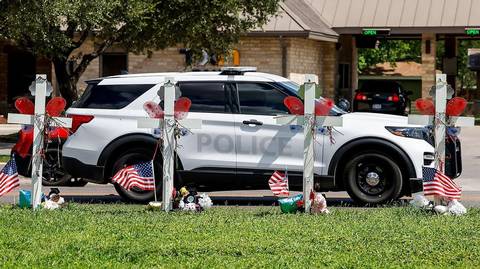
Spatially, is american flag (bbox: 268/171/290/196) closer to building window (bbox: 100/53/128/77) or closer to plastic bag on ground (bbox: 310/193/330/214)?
plastic bag on ground (bbox: 310/193/330/214)

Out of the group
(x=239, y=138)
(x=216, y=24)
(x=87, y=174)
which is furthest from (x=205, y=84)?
(x=216, y=24)

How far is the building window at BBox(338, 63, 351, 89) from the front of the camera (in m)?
40.5

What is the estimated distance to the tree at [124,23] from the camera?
20.9m

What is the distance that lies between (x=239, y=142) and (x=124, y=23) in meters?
11.9

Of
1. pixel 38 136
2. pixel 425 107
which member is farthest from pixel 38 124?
pixel 425 107

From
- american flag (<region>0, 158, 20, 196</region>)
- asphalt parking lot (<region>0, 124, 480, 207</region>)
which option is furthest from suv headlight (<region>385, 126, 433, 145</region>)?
american flag (<region>0, 158, 20, 196</region>)

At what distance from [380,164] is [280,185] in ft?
6.08

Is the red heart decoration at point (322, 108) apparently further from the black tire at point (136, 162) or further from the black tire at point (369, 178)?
the black tire at point (136, 162)

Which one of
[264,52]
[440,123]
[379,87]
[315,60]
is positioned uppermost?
[264,52]

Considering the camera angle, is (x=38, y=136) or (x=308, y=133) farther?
(x=38, y=136)

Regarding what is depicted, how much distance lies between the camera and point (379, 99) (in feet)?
128

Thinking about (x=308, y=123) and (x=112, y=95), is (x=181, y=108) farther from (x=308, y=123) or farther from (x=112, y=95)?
(x=112, y=95)

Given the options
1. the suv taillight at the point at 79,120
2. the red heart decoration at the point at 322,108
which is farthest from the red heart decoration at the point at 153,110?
the suv taillight at the point at 79,120

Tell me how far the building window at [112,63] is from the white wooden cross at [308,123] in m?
24.6
